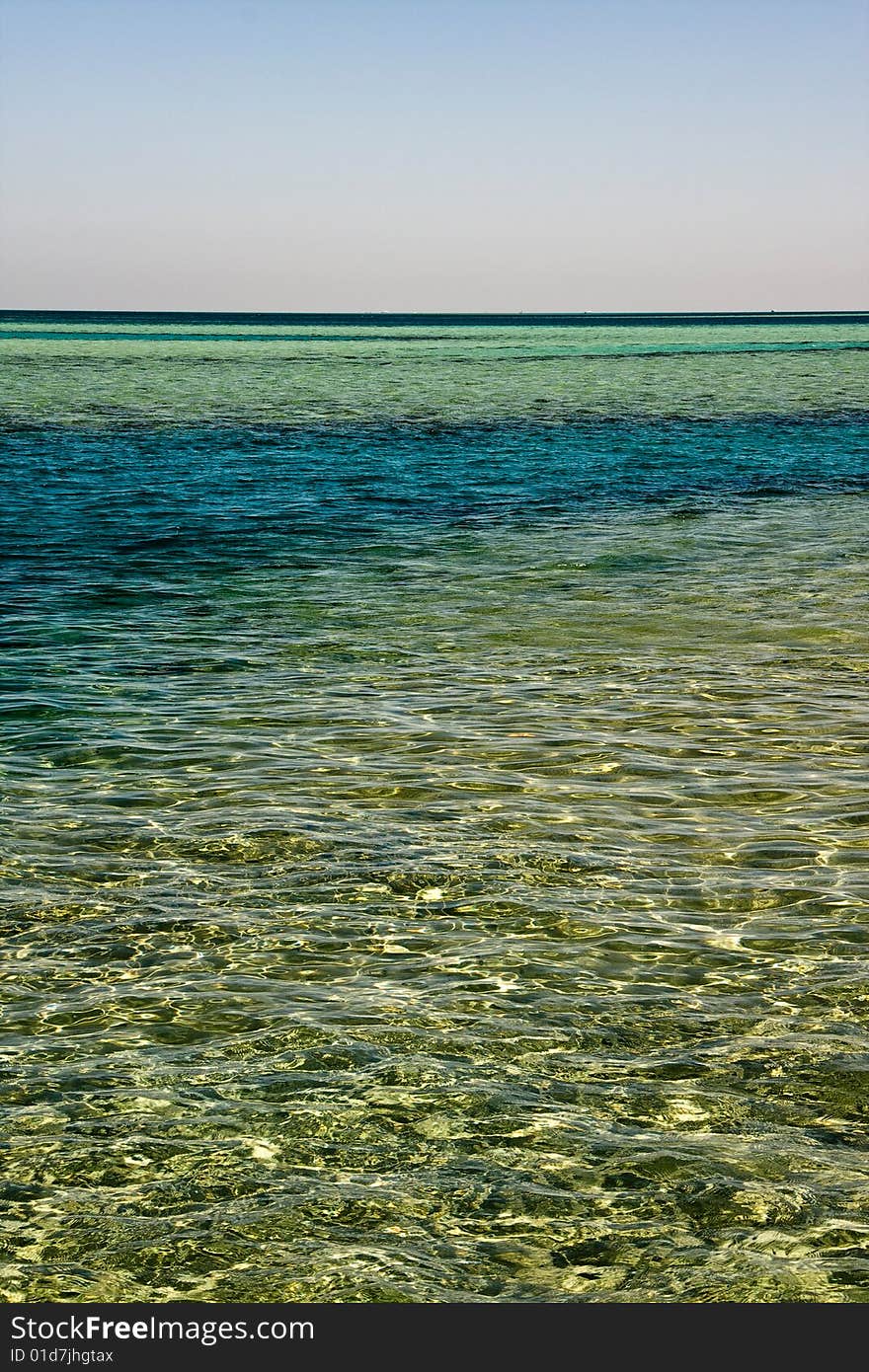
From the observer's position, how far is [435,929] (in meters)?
8.34

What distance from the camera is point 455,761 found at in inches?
453

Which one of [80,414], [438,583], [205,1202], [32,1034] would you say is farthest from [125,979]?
[80,414]

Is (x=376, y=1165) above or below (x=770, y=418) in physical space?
below

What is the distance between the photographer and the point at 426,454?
Answer: 38.3 meters

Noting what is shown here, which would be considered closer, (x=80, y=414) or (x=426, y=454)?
(x=426, y=454)

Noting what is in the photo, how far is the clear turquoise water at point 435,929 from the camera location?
559 cm

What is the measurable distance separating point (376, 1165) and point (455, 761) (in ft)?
18.7

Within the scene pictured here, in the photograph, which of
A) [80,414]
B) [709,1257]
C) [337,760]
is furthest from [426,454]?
[709,1257]

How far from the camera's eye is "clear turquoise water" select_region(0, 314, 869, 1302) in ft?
18.3

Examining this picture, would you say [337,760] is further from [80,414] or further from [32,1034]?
[80,414]

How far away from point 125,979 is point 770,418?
1806 inches
